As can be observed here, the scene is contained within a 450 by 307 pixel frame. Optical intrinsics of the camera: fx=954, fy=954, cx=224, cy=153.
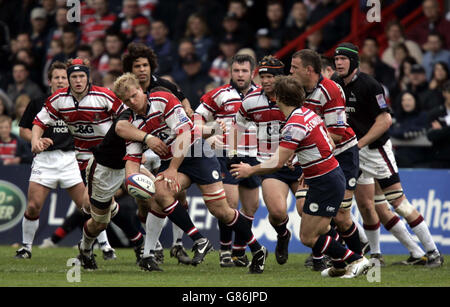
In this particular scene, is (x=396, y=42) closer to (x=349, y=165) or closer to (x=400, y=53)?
(x=400, y=53)

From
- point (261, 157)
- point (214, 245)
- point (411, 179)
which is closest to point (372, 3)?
point (411, 179)

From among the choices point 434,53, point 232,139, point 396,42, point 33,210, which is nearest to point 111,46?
point 396,42

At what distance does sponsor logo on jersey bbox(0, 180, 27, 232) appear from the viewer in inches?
565

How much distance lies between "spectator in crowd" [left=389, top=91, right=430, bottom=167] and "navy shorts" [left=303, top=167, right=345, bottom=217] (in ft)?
17.2

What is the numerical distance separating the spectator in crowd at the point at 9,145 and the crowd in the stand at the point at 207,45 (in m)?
0.02

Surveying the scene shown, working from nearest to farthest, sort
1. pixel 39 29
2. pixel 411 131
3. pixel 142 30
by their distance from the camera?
pixel 411 131, pixel 142 30, pixel 39 29

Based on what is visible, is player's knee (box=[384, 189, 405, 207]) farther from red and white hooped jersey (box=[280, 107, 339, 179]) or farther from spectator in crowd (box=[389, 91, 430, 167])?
spectator in crowd (box=[389, 91, 430, 167])

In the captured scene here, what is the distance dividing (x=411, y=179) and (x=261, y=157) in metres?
3.48

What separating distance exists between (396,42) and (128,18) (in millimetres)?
5449

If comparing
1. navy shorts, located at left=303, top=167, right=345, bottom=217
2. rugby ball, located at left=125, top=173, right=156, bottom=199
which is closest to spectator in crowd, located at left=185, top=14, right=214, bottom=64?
rugby ball, located at left=125, top=173, right=156, bottom=199

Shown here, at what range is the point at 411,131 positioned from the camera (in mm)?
14133

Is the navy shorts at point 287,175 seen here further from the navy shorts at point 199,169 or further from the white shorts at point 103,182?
the white shorts at point 103,182

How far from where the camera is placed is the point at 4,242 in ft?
47.2
